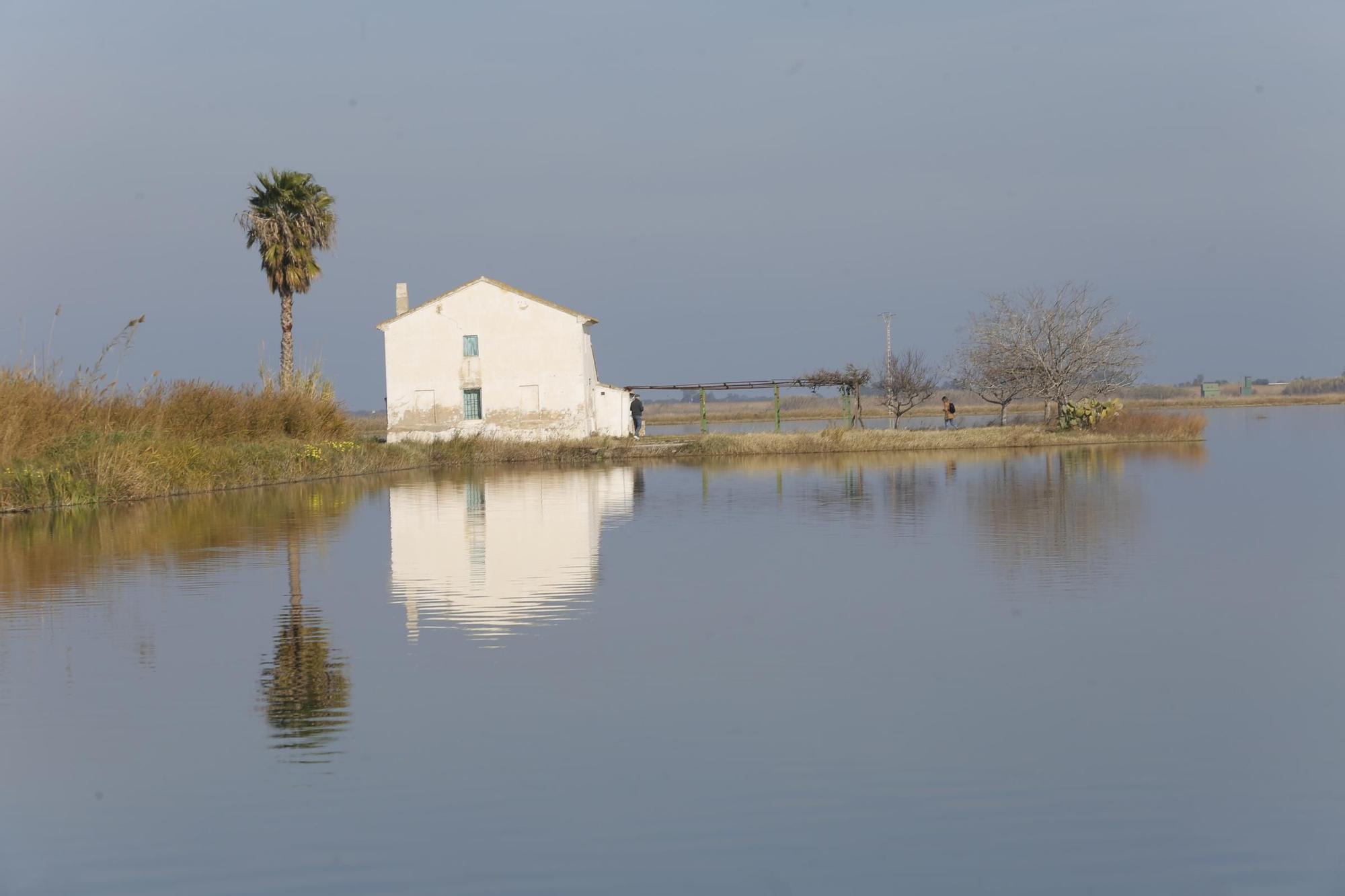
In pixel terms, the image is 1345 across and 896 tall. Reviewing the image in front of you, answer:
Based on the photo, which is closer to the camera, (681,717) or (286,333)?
(681,717)

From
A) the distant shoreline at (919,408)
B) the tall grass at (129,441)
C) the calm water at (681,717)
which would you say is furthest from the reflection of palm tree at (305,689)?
the distant shoreline at (919,408)

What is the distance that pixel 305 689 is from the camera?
9.83 meters

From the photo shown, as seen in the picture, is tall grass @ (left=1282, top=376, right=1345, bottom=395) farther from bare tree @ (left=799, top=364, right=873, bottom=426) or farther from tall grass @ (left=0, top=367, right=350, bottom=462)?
tall grass @ (left=0, top=367, right=350, bottom=462)

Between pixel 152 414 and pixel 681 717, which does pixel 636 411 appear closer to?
pixel 152 414

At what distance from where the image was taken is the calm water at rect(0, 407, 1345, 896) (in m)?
6.30

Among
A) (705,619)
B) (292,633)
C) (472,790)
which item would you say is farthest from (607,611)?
(472,790)

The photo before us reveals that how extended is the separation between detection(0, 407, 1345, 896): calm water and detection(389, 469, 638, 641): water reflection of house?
0.11m

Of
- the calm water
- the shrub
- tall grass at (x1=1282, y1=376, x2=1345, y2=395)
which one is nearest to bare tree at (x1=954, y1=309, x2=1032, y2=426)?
the shrub

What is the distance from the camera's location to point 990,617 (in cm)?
1242

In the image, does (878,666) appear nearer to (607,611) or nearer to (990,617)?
(990,617)

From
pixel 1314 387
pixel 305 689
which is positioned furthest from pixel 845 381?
pixel 1314 387

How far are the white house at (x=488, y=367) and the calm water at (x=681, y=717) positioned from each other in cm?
3381

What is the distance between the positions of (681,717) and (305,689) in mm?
2846

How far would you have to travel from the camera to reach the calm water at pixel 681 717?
6.30 meters
